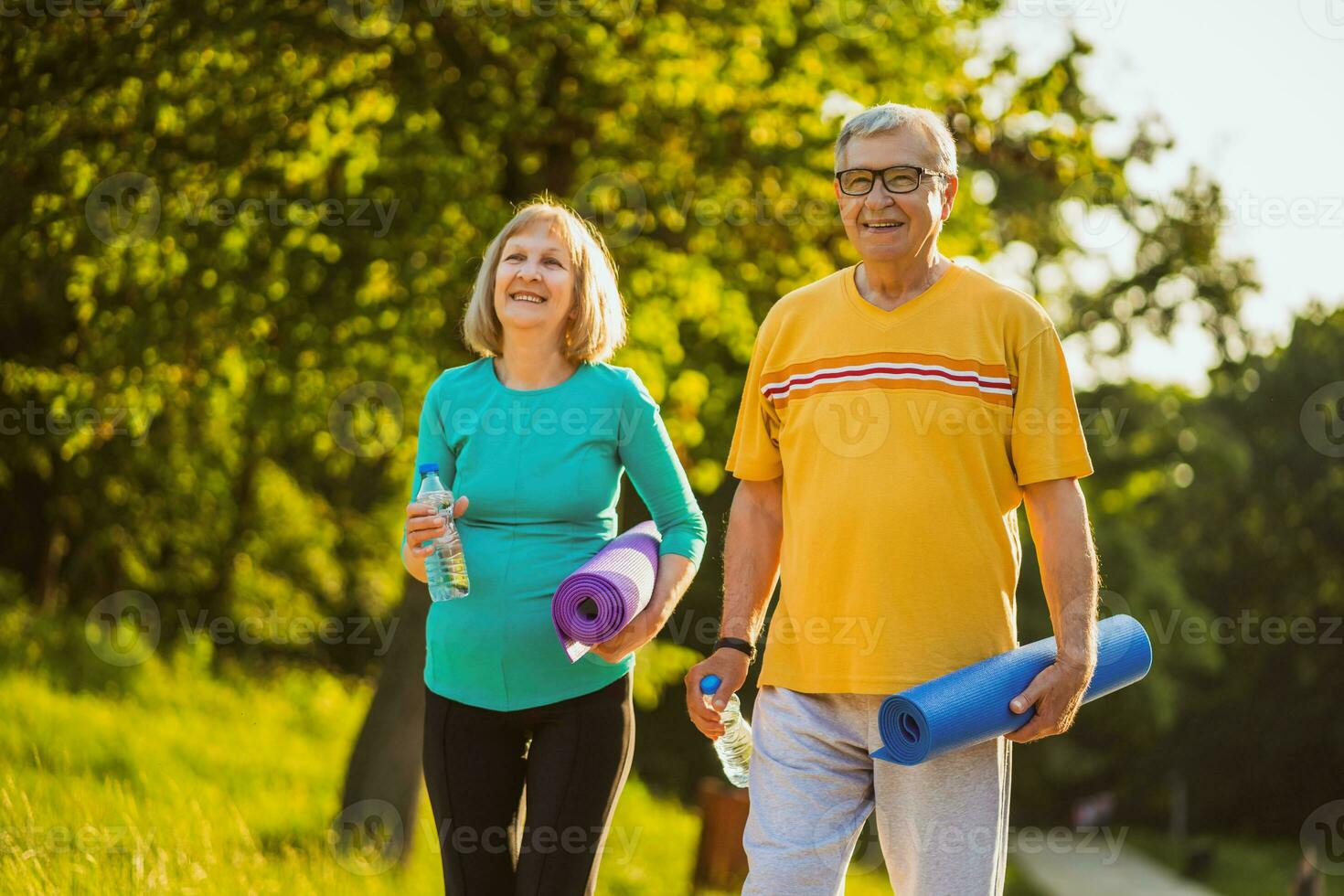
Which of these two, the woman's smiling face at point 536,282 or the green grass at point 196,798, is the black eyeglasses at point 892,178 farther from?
the green grass at point 196,798

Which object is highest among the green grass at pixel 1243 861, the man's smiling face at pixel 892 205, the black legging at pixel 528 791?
the man's smiling face at pixel 892 205

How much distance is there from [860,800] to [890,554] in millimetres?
617

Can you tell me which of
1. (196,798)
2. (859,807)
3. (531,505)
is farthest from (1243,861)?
(531,505)

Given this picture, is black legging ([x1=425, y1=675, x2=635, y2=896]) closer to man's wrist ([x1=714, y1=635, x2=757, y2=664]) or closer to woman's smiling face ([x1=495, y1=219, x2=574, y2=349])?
man's wrist ([x1=714, y1=635, x2=757, y2=664])

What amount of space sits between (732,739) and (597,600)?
2.31 ft

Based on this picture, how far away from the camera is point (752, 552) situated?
11.5ft

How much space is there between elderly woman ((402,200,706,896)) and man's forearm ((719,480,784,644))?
121 mm

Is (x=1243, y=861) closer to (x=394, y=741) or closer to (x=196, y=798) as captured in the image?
(x=394, y=741)

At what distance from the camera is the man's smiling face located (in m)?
3.20

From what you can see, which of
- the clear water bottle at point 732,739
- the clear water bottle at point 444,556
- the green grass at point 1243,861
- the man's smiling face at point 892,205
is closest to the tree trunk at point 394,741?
the clear water bottle at point 732,739

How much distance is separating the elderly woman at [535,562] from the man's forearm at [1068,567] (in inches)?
36.7

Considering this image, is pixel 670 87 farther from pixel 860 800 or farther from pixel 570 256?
pixel 860 800

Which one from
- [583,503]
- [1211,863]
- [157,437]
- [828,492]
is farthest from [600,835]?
[1211,863]

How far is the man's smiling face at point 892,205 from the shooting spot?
3.20 meters
